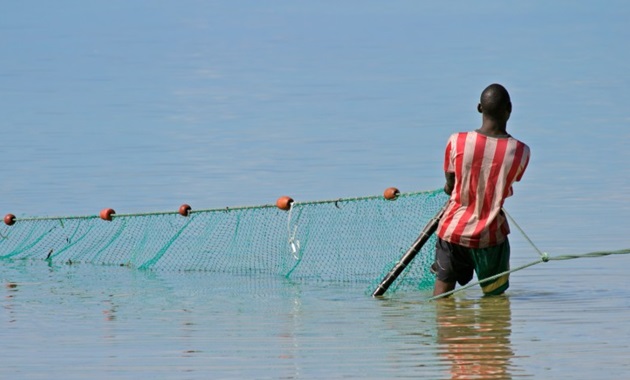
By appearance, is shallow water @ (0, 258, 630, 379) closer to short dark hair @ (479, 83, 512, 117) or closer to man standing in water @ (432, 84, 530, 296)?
man standing in water @ (432, 84, 530, 296)

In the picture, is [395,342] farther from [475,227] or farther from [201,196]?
[201,196]

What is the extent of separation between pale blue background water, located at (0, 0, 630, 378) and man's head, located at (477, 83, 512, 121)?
1315 mm

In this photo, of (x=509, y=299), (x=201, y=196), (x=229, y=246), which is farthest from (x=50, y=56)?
(x=509, y=299)

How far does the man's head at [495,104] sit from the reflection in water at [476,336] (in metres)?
1.31

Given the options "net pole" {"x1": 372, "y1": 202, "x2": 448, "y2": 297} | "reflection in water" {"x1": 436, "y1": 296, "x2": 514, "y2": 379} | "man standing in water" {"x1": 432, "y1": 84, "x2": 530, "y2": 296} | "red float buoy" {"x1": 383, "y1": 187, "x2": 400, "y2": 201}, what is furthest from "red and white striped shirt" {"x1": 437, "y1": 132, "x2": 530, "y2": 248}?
"red float buoy" {"x1": 383, "y1": 187, "x2": 400, "y2": 201}

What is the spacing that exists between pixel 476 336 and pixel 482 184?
94 cm

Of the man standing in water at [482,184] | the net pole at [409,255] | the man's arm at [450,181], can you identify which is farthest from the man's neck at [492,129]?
the net pole at [409,255]

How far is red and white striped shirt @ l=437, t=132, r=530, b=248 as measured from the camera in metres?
9.70

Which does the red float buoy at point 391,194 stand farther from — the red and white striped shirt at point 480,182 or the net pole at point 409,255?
the red and white striped shirt at point 480,182

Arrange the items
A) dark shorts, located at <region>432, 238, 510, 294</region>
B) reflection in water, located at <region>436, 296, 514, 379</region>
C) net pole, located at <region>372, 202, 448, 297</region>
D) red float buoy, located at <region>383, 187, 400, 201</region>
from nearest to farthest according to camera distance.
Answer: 1. reflection in water, located at <region>436, 296, 514, 379</region>
2. dark shorts, located at <region>432, 238, 510, 294</region>
3. net pole, located at <region>372, 202, 448, 297</region>
4. red float buoy, located at <region>383, 187, 400, 201</region>

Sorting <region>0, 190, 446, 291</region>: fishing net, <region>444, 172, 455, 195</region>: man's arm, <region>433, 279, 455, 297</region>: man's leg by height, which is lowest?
<region>433, 279, 455, 297</region>: man's leg

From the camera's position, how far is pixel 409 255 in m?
10.9

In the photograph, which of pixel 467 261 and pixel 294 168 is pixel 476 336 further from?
pixel 294 168

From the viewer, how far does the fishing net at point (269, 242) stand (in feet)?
39.7
